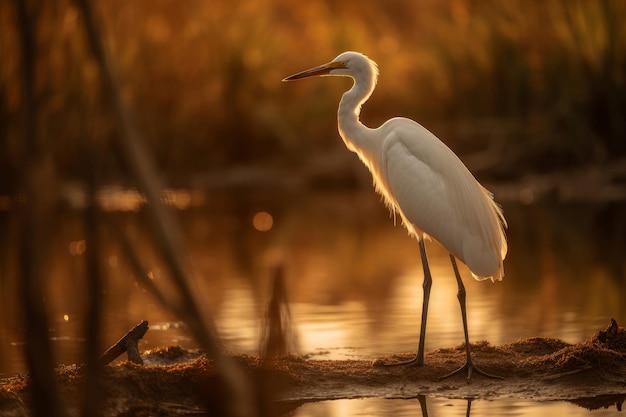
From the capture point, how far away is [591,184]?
1580cm

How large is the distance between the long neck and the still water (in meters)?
1.18

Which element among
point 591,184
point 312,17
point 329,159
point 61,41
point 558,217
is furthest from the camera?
point 312,17

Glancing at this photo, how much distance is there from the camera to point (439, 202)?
6367mm

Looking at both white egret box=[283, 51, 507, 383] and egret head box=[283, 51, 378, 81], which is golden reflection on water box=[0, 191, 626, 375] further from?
egret head box=[283, 51, 378, 81]

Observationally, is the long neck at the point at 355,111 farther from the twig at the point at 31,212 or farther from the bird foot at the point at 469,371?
the twig at the point at 31,212

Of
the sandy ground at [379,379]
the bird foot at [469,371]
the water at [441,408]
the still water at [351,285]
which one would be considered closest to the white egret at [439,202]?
the bird foot at [469,371]

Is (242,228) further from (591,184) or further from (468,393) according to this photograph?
(468,393)

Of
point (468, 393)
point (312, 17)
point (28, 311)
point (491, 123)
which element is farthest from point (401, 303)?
point (312, 17)

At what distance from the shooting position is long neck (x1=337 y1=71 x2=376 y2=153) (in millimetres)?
7113

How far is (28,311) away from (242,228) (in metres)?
11.6

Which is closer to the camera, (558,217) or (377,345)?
(377,345)

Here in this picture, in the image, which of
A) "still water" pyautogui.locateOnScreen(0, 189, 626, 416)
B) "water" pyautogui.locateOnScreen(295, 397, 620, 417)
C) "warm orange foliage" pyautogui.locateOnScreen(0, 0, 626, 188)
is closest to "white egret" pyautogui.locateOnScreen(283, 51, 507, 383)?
"water" pyautogui.locateOnScreen(295, 397, 620, 417)

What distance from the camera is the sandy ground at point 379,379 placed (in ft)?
17.3

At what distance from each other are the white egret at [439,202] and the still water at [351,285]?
0.76 m
